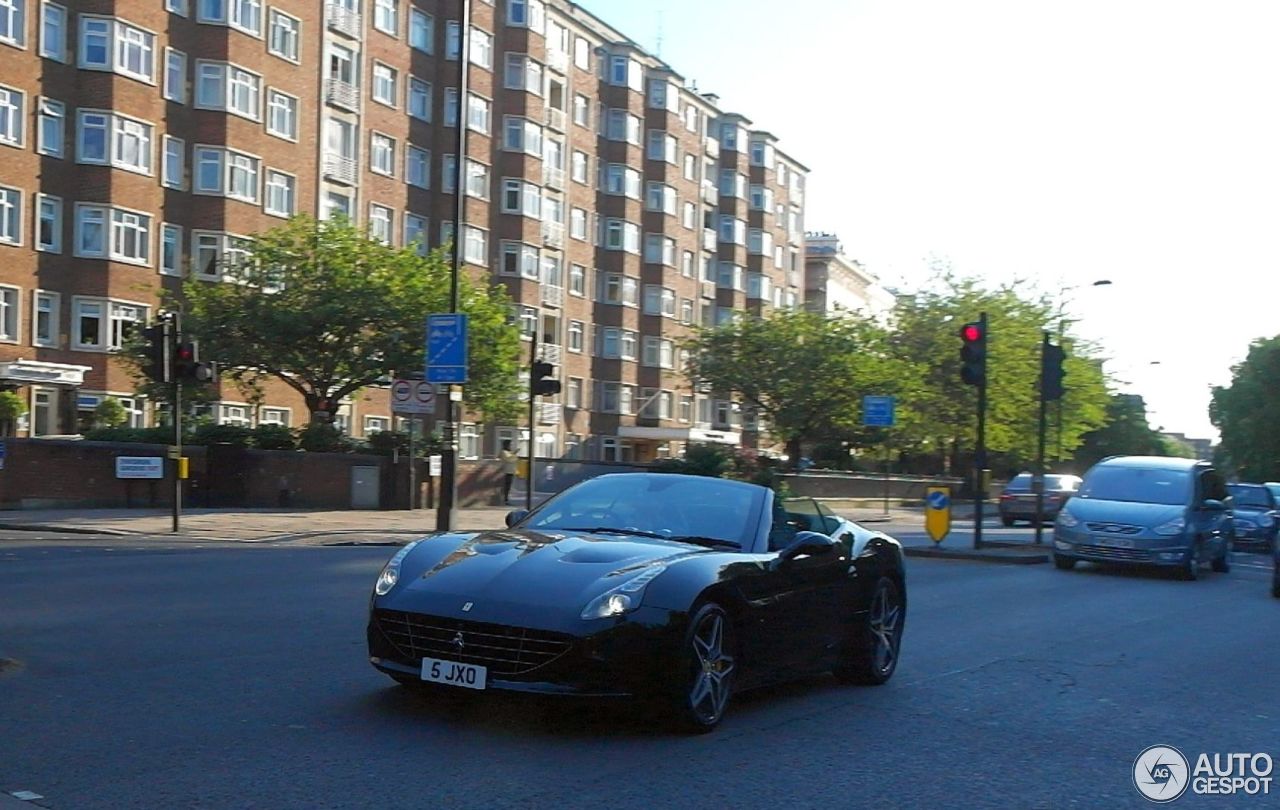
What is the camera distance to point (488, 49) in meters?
63.5

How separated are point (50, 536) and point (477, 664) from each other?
18.6 meters

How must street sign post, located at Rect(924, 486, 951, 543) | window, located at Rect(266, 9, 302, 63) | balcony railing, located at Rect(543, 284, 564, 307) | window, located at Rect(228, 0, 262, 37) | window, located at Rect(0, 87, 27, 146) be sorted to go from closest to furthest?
street sign post, located at Rect(924, 486, 951, 543) < window, located at Rect(0, 87, 27, 146) < window, located at Rect(228, 0, 262, 37) < window, located at Rect(266, 9, 302, 63) < balcony railing, located at Rect(543, 284, 564, 307)

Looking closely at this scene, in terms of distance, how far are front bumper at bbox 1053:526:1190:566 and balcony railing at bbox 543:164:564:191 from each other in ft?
156

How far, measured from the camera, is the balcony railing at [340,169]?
177 feet

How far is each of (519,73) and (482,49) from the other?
2069mm

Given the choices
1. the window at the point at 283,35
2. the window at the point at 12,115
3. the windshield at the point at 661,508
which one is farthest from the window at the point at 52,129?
Answer: the windshield at the point at 661,508

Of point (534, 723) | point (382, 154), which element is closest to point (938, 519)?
point (534, 723)

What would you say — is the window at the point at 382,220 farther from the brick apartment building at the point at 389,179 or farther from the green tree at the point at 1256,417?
the green tree at the point at 1256,417

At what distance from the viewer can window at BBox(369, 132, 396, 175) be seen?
56906mm

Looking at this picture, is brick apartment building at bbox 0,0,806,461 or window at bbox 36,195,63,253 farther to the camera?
brick apartment building at bbox 0,0,806,461

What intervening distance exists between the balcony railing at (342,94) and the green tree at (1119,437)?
63.3 meters

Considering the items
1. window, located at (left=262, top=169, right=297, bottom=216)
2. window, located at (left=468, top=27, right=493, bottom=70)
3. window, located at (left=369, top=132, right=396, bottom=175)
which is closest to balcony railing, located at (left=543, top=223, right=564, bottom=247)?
window, located at (left=468, top=27, right=493, bottom=70)

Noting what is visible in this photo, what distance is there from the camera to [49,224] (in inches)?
1711

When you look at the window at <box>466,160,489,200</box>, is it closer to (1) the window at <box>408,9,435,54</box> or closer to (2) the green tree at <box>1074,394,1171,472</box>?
(1) the window at <box>408,9,435,54</box>
